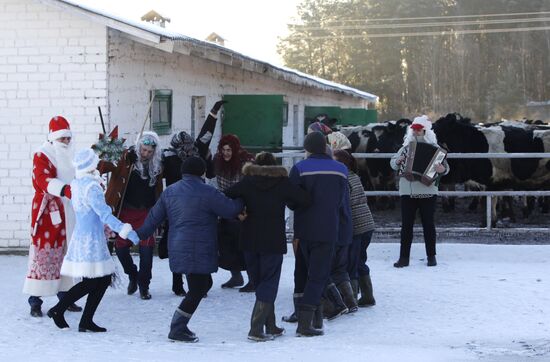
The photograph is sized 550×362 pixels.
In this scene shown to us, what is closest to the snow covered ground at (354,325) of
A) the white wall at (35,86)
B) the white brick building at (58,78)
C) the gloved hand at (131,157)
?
the gloved hand at (131,157)

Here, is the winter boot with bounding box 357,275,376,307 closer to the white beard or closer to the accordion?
the accordion

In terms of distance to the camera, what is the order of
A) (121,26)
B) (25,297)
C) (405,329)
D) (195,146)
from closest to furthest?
(405,329)
(25,297)
(195,146)
(121,26)

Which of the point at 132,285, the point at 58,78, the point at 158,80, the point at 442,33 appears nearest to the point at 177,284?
the point at 132,285

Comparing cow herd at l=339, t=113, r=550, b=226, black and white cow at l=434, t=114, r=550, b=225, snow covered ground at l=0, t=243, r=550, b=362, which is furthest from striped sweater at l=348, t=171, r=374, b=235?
black and white cow at l=434, t=114, r=550, b=225

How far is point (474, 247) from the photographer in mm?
12594

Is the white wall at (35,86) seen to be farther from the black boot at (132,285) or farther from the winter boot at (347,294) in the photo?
the winter boot at (347,294)

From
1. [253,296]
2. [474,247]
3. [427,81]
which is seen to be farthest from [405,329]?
[427,81]

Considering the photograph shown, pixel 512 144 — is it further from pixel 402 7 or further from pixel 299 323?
pixel 402 7

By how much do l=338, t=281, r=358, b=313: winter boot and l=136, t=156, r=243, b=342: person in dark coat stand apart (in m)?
1.44

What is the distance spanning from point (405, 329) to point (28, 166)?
20.6 ft

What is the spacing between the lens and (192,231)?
25.4 feet

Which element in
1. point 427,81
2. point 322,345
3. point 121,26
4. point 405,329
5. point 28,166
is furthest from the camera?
point 427,81

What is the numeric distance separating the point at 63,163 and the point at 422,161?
174 inches

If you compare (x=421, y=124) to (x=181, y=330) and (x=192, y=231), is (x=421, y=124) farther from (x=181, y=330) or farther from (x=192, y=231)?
(x=181, y=330)
